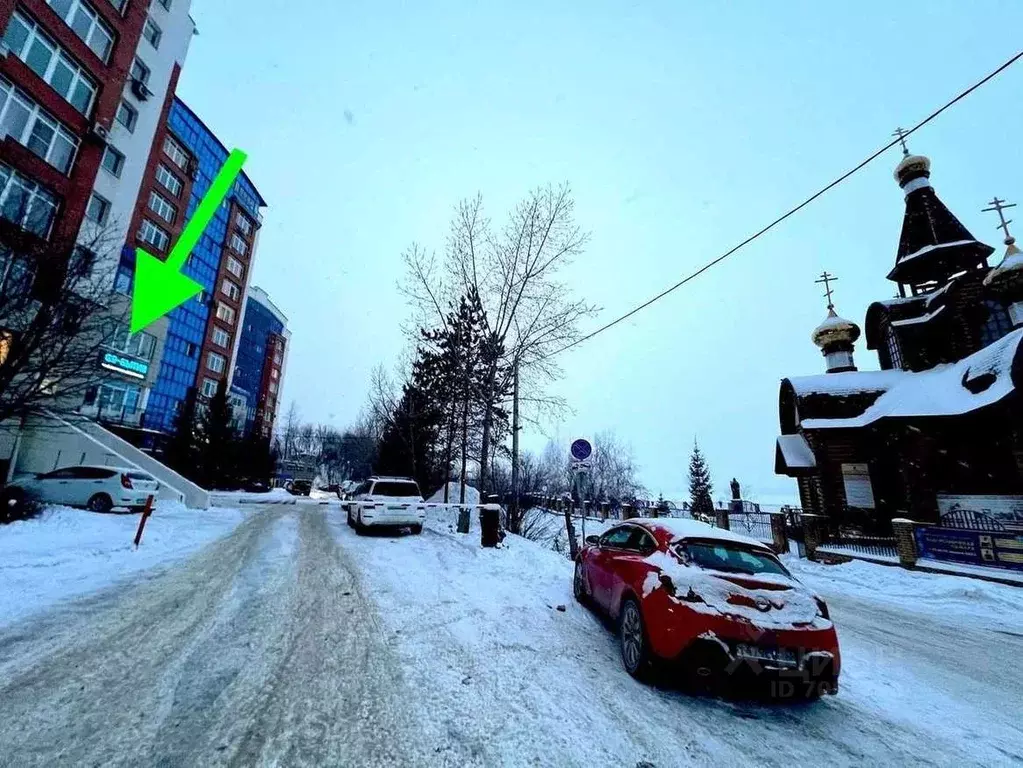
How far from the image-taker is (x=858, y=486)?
2039 cm

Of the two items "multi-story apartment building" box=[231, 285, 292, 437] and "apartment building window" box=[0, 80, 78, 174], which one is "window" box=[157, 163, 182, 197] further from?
"multi-story apartment building" box=[231, 285, 292, 437]

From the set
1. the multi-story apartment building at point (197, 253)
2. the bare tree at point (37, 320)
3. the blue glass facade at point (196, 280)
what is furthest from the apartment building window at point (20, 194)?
the blue glass facade at point (196, 280)

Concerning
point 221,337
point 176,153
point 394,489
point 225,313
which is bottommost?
point 394,489

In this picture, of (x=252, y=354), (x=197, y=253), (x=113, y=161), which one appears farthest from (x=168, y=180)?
(x=252, y=354)

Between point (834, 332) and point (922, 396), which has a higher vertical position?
point (834, 332)

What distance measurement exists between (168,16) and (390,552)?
1288 inches

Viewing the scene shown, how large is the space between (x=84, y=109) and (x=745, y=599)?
29.4 meters

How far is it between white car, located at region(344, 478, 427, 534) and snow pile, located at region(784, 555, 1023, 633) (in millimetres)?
11194

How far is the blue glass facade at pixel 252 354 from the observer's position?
7389 centimetres

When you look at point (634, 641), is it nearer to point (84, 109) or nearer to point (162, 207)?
point (84, 109)

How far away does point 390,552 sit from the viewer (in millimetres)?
10875

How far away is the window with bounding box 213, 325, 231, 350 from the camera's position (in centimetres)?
5041

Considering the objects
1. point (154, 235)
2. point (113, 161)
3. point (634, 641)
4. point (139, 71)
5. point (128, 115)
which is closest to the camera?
point (634, 641)

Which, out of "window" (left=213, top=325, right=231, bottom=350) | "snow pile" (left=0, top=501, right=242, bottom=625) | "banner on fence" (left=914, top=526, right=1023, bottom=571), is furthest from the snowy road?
"window" (left=213, top=325, right=231, bottom=350)
